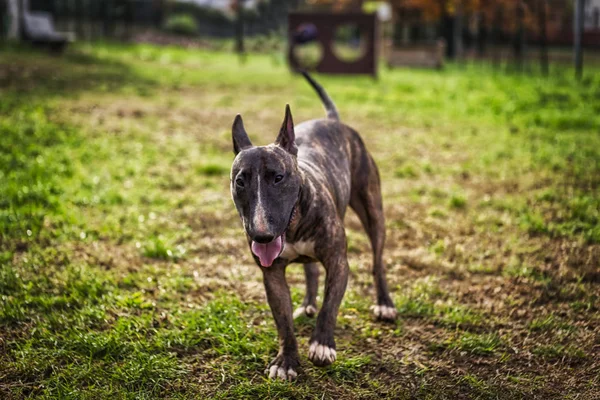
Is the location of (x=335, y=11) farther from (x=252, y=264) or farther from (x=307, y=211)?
(x=307, y=211)

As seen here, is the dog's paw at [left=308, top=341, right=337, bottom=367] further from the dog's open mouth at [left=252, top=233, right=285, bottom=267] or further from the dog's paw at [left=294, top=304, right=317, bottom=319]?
the dog's paw at [left=294, top=304, right=317, bottom=319]

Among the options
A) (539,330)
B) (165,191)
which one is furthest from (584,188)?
(165,191)

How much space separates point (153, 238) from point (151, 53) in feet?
60.8

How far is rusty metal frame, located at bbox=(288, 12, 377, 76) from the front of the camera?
1972cm

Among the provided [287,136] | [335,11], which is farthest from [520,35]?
[287,136]

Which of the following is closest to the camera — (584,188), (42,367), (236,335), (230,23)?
(42,367)

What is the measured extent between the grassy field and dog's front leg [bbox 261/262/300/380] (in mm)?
113

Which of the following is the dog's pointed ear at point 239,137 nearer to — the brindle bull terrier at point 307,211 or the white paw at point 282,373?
the brindle bull terrier at point 307,211

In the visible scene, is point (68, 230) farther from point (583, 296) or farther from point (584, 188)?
point (584, 188)

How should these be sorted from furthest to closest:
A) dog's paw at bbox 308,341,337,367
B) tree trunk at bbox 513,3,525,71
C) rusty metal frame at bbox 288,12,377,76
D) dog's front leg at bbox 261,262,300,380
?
rusty metal frame at bbox 288,12,377,76 < tree trunk at bbox 513,3,525,71 < dog's front leg at bbox 261,262,300,380 < dog's paw at bbox 308,341,337,367

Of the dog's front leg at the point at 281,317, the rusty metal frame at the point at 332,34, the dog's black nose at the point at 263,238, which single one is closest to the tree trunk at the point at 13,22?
the rusty metal frame at the point at 332,34

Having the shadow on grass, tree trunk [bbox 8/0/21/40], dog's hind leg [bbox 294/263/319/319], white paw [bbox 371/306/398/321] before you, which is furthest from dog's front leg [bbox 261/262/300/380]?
tree trunk [bbox 8/0/21/40]

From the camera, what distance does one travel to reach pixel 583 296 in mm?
5027

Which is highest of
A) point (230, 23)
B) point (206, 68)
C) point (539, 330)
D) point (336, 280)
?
point (230, 23)
